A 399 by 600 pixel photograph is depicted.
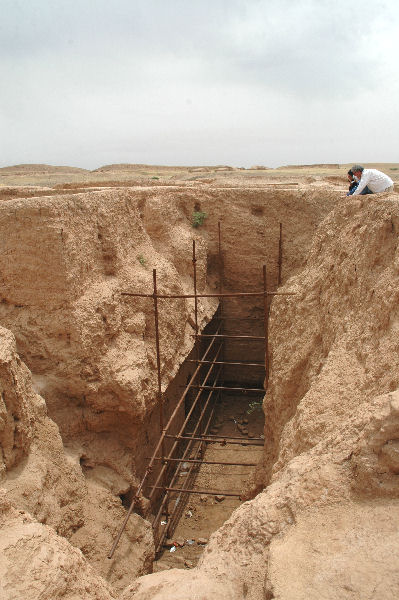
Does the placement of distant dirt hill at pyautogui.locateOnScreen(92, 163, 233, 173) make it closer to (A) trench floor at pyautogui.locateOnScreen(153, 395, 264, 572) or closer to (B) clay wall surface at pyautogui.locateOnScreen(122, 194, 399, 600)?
(A) trench floor at pyautogui.locateOnScreen(153, 395, 264, 572)

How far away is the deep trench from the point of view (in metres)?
5.84

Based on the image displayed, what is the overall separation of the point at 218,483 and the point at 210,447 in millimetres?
942

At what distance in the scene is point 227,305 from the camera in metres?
8.57

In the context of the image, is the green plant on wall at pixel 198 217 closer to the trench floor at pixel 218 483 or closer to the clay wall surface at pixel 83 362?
the clay wall surface at pixel 83 362

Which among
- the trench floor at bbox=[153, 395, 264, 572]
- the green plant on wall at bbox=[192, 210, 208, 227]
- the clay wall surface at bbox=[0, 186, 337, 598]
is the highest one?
the green plant on wall at bbox=[192, 210, 208, 227]

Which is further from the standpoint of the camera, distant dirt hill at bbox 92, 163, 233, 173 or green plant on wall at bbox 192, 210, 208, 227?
distant dirt hill at bbox 92, 163, 233, 173

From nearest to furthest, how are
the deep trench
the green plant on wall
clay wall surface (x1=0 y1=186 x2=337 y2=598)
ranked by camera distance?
clay wall surface (x1=0 y1=186 x2=337 y2=598)
the deep trench
the green plant on wall

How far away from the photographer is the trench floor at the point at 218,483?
5734 millimetres

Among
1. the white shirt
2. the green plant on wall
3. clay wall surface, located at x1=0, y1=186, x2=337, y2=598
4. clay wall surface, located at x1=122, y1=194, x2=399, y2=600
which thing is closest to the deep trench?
clay wall surface, located at x1=0, y1=186, x2=337, y2=598

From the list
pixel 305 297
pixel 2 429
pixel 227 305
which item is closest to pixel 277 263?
pixel 227 305

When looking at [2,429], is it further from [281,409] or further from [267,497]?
[281,409]

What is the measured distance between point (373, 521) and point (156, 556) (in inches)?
169

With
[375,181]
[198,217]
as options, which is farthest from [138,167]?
[375,181]

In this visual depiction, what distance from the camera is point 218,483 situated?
7125 millimetres
